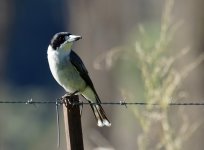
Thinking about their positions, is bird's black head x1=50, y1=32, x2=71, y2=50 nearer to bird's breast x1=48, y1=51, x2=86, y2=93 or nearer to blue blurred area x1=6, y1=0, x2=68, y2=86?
bird's breast x1=48, y1=51, x2=86, y2=93

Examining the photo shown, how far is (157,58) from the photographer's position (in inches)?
366

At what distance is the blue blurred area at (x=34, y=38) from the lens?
31094 mm

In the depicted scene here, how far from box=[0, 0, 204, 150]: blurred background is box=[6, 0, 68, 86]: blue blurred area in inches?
1.2

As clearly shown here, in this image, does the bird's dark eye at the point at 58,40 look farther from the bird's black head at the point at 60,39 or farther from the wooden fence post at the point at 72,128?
the wooden fence post at the point at 72,128

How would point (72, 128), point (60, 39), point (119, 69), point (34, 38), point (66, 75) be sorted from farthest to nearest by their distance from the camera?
1. point (34, 38)
2. point (119, 69)
3. point (60, 39)
4. point (66, 75)
5. point (72, 128)

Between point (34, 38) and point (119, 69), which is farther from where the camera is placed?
point (34, 38)

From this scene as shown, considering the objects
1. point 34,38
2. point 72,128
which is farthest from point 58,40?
point 34,38

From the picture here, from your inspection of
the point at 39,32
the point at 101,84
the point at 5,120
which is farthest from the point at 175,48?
the point at 39,32

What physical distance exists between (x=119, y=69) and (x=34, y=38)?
11.9 metres

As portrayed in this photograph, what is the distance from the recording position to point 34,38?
111 feet

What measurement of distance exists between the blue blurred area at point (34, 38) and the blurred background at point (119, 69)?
0.03 metres

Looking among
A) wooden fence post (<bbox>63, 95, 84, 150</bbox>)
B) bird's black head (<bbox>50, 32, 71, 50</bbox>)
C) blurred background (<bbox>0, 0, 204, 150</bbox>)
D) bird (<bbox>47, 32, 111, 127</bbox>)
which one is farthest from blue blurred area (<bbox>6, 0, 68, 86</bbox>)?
wooden fence post (<bbox>63, 95, 84, 150</bbox>)

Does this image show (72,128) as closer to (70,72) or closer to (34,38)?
(70,72)

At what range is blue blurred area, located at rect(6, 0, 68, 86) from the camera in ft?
102
